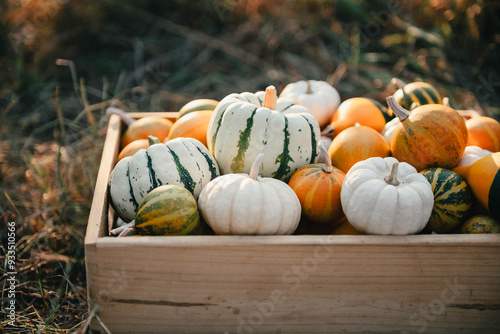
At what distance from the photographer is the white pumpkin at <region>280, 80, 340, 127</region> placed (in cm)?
279

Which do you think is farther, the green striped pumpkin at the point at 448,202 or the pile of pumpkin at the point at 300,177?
the green striped pumpkin at the point at 448,202

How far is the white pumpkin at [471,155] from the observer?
2.22 metres

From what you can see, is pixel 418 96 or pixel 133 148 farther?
pixel 418 96

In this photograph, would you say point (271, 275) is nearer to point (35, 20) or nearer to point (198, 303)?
point (198, 303)

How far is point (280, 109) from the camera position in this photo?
2.29 meters

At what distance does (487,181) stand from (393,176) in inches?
18.2

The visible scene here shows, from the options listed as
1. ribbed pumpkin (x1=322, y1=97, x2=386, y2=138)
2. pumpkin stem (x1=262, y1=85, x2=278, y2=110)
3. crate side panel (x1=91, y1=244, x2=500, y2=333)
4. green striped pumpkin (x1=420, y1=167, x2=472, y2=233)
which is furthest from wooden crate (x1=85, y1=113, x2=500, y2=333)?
ribbed pumpkin (x1=322, y1=97, x2=386, y2=138)

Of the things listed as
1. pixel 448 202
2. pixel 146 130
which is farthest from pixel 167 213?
pixel 448 202

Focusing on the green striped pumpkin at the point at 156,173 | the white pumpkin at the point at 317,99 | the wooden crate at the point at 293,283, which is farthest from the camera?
the white pumpkin at the point at 317,99

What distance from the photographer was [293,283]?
173cm

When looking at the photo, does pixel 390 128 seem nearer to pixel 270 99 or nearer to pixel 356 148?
pixel 356 148

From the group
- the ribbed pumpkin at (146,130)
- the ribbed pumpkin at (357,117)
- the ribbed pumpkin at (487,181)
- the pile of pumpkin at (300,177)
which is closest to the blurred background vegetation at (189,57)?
the ribbed pumpkin at (146,130)

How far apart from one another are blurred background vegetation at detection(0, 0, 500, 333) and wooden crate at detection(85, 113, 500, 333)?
1.74m

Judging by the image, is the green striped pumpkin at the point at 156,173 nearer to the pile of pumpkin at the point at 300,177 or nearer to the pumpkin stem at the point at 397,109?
the pile of pumpkin at the point at 300,177
